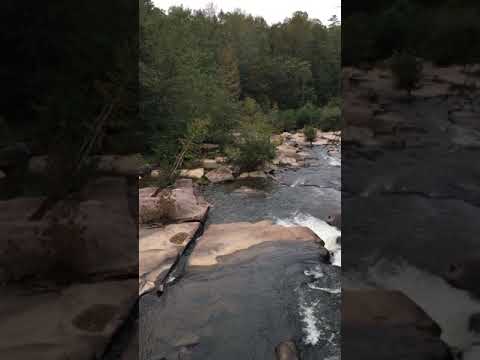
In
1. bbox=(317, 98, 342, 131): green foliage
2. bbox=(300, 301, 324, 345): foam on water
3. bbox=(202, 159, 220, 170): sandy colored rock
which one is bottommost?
bbox=(300, 301, 324, 345): foam on water

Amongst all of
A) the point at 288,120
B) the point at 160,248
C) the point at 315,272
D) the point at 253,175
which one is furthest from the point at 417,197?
the point at 288,120

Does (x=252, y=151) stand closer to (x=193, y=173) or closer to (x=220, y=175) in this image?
(x=220, y=175)

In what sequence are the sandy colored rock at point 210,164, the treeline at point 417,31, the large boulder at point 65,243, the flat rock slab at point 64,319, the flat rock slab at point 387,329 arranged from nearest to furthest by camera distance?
1. the flat rock slab at point 387,329
2. the flat rock slab at point 64,319
3. the large boulder at point 65,243
4. the treeline at point 417,31
5. the sandy colored rock at point 210,164

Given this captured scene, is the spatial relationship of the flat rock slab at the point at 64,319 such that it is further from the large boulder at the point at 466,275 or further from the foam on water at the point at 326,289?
the large boulder at the point at 466,275

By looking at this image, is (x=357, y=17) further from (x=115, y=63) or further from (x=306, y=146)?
(x=306, y=146)

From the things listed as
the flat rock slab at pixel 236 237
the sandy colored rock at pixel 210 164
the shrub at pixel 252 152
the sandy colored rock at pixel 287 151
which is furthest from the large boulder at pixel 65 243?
the sandy colored rock at pixel 287 151

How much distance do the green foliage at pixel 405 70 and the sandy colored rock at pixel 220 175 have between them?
6.87 ft

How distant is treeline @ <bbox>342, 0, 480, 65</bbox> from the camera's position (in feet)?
7.96

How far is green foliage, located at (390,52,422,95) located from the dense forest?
173cm

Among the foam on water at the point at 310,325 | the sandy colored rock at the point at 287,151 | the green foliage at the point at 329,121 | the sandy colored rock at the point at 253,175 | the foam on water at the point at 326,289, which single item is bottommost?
the foam on water at the point at 310,325

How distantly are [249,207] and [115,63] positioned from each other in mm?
1780

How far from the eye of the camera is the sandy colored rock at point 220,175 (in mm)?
4688

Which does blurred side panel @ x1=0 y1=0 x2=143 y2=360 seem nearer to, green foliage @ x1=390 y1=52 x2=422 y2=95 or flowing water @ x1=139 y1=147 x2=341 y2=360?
flowing water @ x1=139 y1=147 x2=341 y2=360

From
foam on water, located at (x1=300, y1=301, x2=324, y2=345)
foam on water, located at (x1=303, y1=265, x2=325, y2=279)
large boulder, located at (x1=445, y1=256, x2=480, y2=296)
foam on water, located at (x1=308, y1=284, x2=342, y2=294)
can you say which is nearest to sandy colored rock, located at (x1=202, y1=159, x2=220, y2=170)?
foam on water, located at (x1=303, y1=265, x2=325, y2=279)
